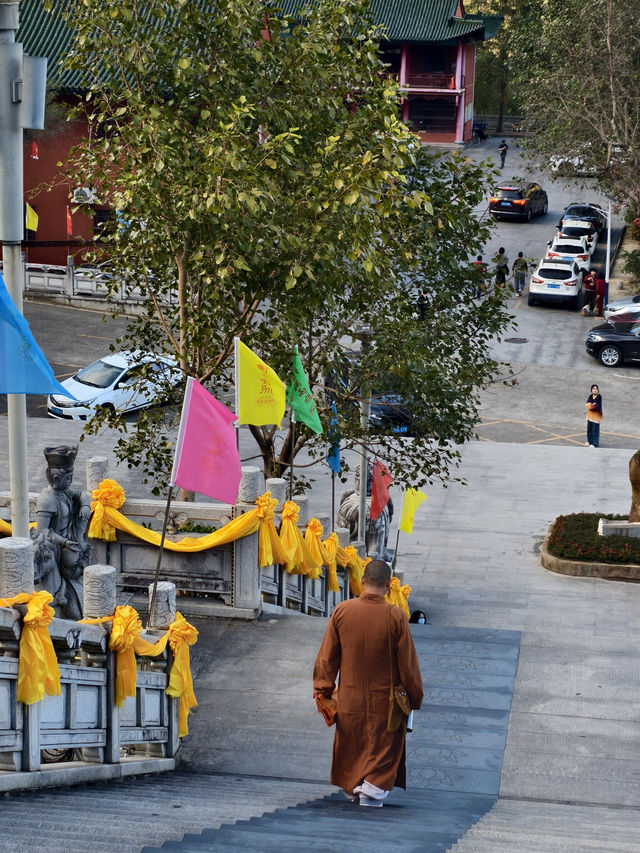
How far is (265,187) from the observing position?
12.8 m

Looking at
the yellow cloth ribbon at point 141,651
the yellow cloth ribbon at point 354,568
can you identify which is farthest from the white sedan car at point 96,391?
the yellow cloth ribbon at point 141,651

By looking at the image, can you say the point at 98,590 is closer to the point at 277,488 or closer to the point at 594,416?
the point at 277,488

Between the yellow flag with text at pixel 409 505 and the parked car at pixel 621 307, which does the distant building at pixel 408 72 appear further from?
the yellow flag with text at pixel 409 505

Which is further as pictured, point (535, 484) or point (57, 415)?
point (57, 415)

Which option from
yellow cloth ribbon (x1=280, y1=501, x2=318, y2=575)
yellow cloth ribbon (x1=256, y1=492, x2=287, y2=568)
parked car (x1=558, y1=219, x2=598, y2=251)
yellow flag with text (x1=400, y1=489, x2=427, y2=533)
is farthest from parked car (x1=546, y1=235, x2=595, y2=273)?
yellow cloth ribbon (x1=256, y1=492, x2=287, y2=568)

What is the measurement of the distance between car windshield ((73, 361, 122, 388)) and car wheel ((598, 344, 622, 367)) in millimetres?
14359

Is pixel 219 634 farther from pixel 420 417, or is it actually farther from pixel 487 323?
pixel 487 323

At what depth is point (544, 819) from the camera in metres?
8.10

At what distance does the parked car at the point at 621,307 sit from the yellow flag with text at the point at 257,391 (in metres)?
26.7

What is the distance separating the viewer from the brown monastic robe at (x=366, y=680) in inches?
317

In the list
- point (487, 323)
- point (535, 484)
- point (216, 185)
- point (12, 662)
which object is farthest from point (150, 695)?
point (535, 484)

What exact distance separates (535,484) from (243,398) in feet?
44.6

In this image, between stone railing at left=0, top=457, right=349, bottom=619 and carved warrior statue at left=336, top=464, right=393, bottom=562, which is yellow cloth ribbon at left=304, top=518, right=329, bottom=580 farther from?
carved warrior statue at left=336, top=464, right=393, bottom=562

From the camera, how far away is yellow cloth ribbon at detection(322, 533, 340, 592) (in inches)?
568
